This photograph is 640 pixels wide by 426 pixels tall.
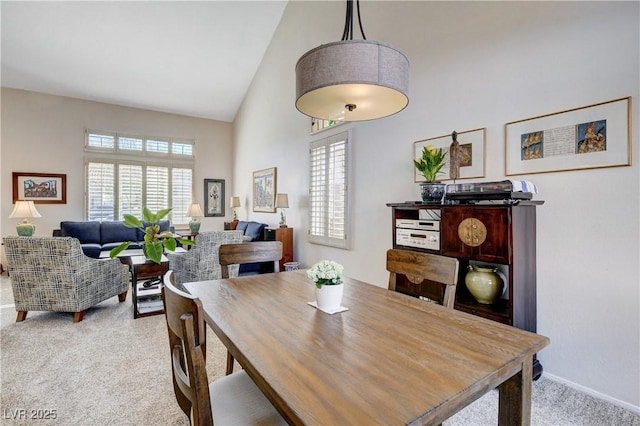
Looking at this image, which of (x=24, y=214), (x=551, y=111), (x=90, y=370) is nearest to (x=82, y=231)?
(x=24, y=214)

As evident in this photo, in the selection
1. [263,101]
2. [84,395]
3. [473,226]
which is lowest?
[84,395]

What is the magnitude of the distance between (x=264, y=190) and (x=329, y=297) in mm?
5027

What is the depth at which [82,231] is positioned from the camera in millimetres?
5641

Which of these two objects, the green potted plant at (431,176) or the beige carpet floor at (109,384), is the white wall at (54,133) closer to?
the beige carpet floor at (109,384)

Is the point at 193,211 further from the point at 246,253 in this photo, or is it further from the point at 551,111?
the point at 551,111

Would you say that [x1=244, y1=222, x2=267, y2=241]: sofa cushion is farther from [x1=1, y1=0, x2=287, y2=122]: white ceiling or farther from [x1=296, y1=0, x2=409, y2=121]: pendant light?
[x1=296, y1=0, x2=409, y2=121]: pendant light

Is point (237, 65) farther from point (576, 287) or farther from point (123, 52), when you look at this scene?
point (576, 287)

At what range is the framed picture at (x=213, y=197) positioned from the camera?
748 centimetres

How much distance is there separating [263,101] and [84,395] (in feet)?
17.8

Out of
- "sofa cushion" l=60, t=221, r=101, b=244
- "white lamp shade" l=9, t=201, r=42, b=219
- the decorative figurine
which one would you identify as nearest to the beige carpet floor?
the decorative figurine

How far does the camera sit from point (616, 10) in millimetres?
1872

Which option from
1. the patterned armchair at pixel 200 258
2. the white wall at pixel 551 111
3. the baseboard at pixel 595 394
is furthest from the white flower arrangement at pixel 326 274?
the patterned armchair at pixel 200 258

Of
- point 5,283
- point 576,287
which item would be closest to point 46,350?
point 5,283

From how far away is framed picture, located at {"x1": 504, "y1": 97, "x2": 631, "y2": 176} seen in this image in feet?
6.11
